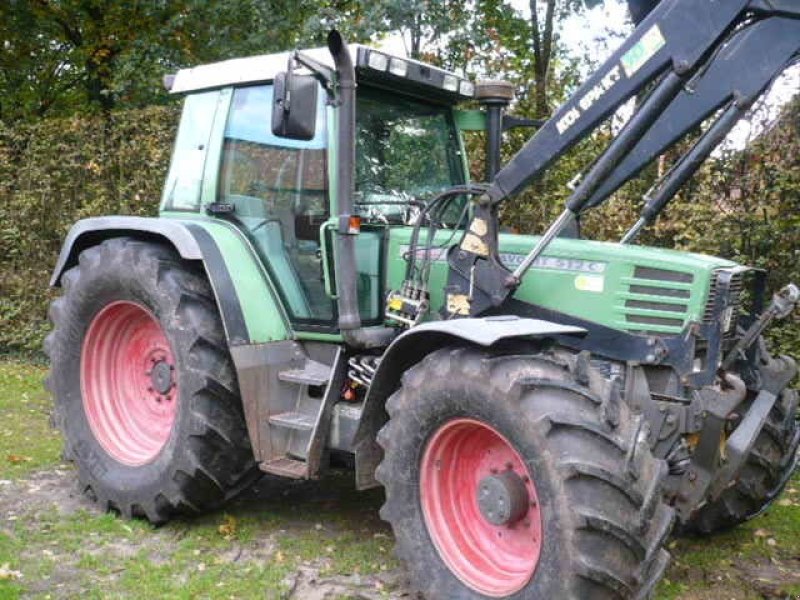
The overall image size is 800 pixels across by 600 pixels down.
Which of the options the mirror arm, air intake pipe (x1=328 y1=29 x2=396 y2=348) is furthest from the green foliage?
air intake pipe (x1=328 y1=29 x2=396 y2=348)

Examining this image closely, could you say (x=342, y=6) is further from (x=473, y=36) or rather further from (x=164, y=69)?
(x=164, y=69)

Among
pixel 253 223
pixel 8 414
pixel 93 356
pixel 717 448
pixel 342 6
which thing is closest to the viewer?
pixel 717 448

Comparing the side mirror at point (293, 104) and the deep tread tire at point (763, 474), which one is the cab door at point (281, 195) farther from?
the deep tread tire at point (763, 474)

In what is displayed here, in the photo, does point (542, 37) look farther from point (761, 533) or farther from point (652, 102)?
point (652, 102)

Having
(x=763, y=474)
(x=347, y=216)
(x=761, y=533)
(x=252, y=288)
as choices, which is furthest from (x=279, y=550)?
(x=761, y=533)

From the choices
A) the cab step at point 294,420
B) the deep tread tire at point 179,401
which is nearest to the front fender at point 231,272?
the deep tread tire at point 179,401

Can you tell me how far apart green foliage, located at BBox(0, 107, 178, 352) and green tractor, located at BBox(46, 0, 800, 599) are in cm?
405

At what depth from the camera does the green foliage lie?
9.52m

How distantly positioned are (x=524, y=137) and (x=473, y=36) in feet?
9.17

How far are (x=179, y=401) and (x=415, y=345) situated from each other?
145cm

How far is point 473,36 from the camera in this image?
10.1 m

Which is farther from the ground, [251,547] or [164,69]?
[164,69]

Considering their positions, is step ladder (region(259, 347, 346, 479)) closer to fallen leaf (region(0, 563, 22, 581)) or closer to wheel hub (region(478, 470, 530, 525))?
wheel hub (region(478, 470, 530, 525))

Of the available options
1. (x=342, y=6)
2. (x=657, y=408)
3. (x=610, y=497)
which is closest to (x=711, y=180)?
(x=657, y=408)
